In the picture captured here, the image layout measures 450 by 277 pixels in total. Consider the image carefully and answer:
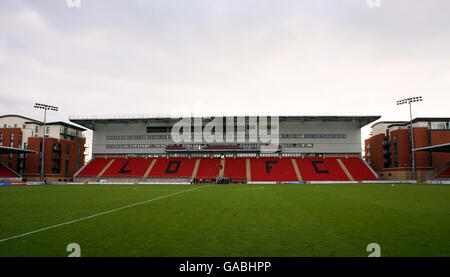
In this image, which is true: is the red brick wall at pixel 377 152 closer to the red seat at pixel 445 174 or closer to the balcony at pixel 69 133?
the red seat at pixel 445 174

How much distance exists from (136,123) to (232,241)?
67369 millimetres

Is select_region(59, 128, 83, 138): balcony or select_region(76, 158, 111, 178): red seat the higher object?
select_region(59, 128, 83, 138): balcony

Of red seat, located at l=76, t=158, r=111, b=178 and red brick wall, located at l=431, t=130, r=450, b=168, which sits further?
red seat, located at l=76, t=158, r=111, b=178

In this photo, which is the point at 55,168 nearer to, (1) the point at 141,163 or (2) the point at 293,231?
(1) the point at 141,163

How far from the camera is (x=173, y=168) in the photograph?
204 feet

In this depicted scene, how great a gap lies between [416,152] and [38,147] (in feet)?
284

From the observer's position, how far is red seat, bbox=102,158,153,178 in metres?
60.4

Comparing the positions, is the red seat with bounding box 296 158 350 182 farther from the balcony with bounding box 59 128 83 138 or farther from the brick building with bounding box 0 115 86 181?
the balcony with bounding box 59 128 83 138

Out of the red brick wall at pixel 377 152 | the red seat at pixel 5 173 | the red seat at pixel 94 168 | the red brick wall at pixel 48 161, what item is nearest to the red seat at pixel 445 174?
the red brick wall at pixel 377 152

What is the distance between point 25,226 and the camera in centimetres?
899

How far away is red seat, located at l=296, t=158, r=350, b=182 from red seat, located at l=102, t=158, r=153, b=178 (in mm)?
36320

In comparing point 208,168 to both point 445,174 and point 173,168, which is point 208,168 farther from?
point 445,174

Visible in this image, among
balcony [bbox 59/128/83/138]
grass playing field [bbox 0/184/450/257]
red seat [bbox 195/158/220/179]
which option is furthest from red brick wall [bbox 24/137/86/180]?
grass playing field [bbox 0/184/450/257]

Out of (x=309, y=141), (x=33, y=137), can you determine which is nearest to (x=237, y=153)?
(x=309, y=141)
